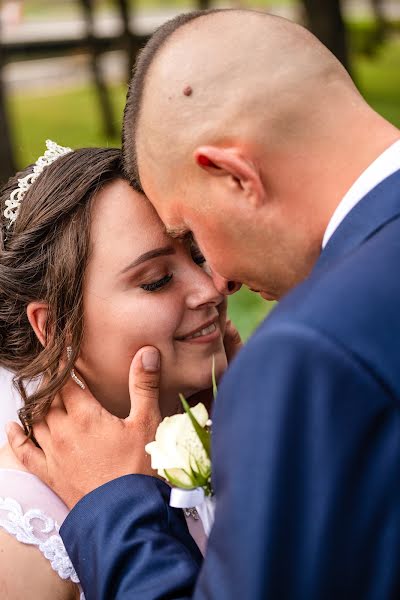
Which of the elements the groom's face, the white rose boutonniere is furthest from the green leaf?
Answer: the groom's face

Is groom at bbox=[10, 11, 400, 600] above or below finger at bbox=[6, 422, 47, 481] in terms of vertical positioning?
above

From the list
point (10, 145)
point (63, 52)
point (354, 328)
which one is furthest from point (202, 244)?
point (63, 52)

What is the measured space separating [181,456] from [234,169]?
0.86 m

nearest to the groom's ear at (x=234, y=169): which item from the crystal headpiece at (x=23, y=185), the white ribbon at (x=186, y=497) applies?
the white ribbon at (x=186, y=497)

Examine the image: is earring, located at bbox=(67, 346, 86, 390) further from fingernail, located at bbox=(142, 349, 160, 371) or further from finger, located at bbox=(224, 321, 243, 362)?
finger, located at bbox=(224, 321, 243, 362)

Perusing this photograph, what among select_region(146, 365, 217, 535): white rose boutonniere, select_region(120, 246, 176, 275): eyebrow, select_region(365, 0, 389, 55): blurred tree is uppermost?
select_region(120, 246, 176, 275): eyebrow

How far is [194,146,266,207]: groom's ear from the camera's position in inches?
89.4

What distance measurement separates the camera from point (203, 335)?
11.5 feet

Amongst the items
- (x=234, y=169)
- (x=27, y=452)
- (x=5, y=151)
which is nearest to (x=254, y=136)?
(x=234, y=169)

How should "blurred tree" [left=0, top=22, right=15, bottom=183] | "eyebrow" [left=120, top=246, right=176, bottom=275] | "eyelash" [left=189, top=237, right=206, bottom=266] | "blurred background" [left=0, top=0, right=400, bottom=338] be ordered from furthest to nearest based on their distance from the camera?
"blurred background" [left=0, top=0, right=400, bottom=338] < "blurred tree" [left=0, top=22, right=15, bottom=183] < "eyelash" [left=189, top=237, right=206, bottom=266] < "eyebrow" [left=120, top=246, right=176, bottom=275]

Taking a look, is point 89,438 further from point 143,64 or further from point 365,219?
point 365,219

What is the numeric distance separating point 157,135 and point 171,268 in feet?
3.26

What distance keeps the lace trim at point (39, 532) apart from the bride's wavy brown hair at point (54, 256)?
0.33 metres

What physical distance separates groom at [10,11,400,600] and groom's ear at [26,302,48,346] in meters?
0.36
